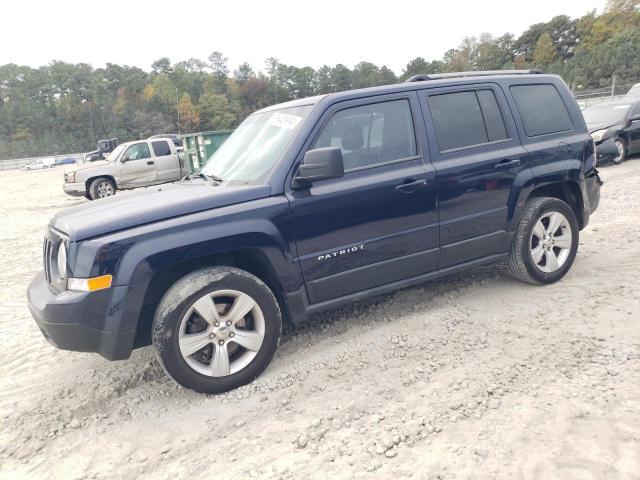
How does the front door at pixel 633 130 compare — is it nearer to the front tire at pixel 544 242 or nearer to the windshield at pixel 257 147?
the front tire at pixel 544 242

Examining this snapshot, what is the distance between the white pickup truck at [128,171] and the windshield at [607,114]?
12443mm

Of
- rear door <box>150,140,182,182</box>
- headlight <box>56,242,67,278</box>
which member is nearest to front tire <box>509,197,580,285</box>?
headlight <box>56,242,67,278</box>

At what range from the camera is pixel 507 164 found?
3.93 meters

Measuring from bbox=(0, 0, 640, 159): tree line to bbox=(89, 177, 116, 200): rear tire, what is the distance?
6132 cm

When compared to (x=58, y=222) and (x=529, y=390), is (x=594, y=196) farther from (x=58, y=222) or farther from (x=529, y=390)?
(x=58, y=222)

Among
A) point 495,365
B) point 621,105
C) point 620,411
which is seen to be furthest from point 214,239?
point 621,105

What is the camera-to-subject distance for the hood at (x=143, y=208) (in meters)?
2.85

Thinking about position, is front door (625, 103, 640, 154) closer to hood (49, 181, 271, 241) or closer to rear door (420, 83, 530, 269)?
rear door (420, 83, 530, 269)

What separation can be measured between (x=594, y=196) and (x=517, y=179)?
121 cm

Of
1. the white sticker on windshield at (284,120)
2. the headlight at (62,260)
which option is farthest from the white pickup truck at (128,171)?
the headlight at (62,260)

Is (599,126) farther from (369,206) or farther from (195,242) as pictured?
(195,242)

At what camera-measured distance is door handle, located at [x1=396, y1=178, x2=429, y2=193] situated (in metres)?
3.50

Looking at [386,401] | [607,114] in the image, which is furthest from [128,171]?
[386,401]

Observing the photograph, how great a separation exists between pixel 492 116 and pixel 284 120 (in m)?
1.84
